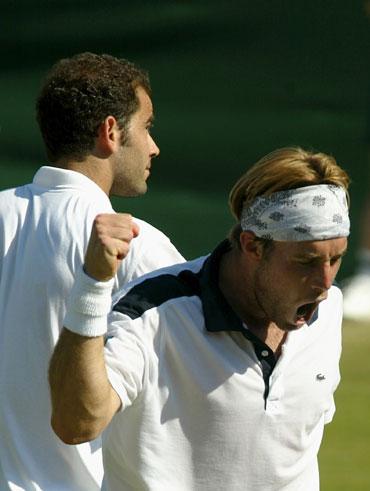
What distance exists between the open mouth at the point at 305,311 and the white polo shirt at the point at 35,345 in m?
0.81

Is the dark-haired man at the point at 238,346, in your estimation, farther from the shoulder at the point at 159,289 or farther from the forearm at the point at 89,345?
the forearm at the point at 89,345

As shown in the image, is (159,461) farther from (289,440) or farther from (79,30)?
(79,30)

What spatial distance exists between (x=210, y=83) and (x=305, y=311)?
17.2ft

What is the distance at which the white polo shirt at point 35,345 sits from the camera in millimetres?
4039

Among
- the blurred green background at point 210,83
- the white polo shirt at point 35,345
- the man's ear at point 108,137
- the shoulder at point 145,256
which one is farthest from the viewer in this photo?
the blurred green background at point 210,83

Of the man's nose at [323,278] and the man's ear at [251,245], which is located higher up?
the man's ear at [251,245]

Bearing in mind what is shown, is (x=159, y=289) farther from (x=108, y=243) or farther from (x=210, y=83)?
(x=210, y=83)

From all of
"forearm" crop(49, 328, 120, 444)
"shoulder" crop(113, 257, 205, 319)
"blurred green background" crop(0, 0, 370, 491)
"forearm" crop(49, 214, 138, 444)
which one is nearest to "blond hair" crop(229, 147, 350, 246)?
"shoulder" crop(113, 257, 205, 319)

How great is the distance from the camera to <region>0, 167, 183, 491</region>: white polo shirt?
13.3 feet

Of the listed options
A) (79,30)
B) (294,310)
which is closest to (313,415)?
(294,310)

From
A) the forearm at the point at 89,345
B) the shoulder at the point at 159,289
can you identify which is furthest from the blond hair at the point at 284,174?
the forearm at the point at 89,345

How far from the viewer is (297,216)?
11.2 ft

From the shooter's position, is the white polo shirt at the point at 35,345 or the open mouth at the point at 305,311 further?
the white polo shirt at the point at 35,345

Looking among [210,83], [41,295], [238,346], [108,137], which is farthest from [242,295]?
[210,83]
